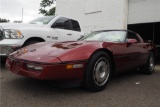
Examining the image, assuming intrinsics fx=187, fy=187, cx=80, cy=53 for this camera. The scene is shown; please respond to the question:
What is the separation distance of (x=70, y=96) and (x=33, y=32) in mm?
2531

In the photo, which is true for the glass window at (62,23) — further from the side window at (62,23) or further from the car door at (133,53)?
the car door at (133,53)

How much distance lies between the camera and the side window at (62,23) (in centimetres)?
580

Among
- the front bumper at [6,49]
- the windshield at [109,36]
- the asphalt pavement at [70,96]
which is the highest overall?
the windshield at [109,36]

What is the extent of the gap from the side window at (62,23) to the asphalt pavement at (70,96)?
250 cm

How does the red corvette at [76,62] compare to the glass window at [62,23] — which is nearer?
the red corvette at [76,62]

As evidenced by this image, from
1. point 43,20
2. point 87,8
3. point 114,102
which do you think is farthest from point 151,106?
point 87,8

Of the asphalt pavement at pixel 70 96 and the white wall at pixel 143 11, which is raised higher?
the white wall at pixel 143 11

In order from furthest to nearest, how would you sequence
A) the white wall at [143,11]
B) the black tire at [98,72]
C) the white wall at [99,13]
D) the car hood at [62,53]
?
1. the white wall at [99,13]
2. the white wall at [143,11]
3. the black tire at [98,72]
4. the car hood at [62,53]

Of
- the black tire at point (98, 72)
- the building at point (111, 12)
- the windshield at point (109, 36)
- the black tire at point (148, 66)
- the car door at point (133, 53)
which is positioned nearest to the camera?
the black tire at point (98, 72)

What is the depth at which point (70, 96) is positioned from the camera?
302 cm

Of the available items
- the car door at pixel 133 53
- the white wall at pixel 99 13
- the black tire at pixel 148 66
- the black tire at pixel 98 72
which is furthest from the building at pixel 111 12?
the black tire at pixel 98 72

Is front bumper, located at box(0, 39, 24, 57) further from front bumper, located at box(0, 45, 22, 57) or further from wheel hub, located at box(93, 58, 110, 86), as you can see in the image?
wheel hub, located at box(93, 58, 110, 86)

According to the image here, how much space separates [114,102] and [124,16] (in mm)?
7555

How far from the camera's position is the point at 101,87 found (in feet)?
11.0
